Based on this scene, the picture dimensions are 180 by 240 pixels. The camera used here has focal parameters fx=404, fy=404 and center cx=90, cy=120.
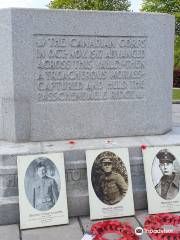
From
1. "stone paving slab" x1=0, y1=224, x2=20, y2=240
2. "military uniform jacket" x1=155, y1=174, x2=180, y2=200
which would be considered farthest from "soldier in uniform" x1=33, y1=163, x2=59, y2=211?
"military uniform jacket" x1=155, y1=174, x2=180, y2=200

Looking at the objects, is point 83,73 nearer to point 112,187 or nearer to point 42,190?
point 112,187

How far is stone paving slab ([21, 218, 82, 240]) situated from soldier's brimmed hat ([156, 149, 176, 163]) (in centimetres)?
128

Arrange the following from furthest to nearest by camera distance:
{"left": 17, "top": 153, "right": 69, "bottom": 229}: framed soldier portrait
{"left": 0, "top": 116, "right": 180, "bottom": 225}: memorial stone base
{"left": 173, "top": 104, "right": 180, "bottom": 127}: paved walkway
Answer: {"left": 173, "top": 104, "right": 180, "bottom": 127}: paved walkway < {"left": 0, "top": 116, "right": 180, "bottom": 225}: memorial stone base < {"left": 17, "top": 153, "right": 69, "bottom": 229}: framed soldier portrait

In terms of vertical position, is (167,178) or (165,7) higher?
(165,7)

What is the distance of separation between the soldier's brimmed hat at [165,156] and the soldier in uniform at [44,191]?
4.25ft

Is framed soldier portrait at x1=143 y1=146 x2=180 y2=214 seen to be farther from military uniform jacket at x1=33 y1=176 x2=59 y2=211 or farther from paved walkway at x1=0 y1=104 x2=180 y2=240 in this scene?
military uniform jacket at x1=33 y1=176 x2=59 y2=211

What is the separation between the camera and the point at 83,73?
514 cm

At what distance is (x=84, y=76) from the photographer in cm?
515

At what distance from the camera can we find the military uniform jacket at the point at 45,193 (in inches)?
170

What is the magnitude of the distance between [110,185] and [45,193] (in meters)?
0.75

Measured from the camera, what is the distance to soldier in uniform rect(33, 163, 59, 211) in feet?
14.2

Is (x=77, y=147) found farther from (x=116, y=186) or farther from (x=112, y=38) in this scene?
(x=112, y=38)

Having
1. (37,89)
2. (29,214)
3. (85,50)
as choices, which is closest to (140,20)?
(85,50)

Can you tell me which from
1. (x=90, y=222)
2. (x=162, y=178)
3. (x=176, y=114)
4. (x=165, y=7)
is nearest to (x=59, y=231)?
(x=90, y=222)
